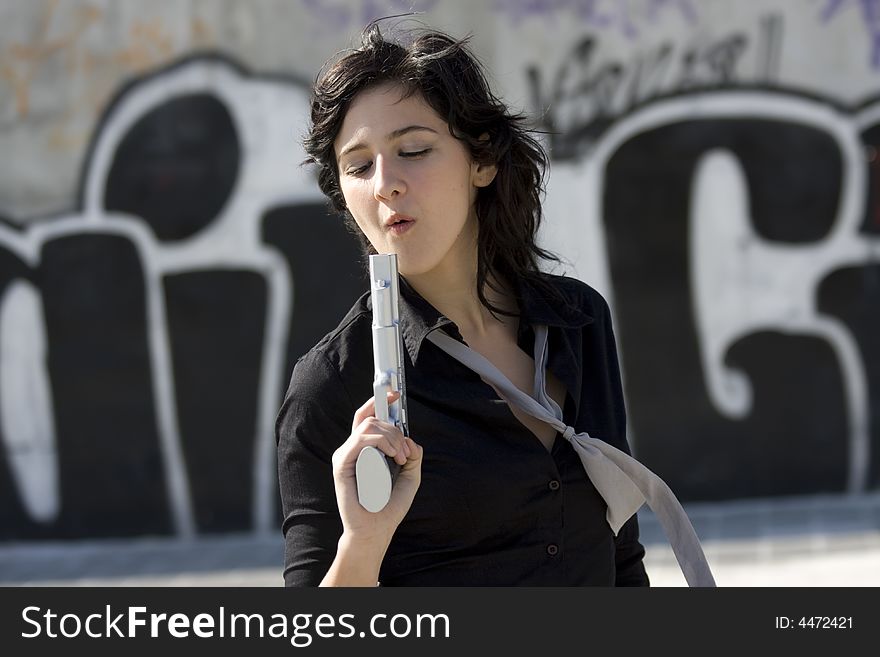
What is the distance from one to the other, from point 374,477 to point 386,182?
0.52m

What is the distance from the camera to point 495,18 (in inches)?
244

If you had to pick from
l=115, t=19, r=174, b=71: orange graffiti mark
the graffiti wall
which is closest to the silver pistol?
the graffiti wall

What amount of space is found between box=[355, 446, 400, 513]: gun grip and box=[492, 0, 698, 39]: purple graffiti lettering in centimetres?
491

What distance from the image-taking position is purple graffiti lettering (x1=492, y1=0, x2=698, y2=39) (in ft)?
20.2

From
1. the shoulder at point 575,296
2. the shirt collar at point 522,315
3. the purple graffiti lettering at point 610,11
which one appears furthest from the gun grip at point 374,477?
the purple graffiti lettering at point 610,11

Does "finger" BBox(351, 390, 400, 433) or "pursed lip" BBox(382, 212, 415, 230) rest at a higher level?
"pursed lip" BBox(382, 212, 415, 230)

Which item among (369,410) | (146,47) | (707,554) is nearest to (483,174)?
(369,410)

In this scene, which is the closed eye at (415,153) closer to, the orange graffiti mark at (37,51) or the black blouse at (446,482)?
the black blouse at (446,482)

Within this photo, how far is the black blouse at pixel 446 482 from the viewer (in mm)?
1825

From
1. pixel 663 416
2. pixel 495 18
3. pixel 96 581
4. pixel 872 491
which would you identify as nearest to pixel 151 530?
pixel 96 581

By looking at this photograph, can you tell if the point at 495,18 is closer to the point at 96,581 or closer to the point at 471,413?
the point at 96,581

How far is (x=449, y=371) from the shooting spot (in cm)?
196

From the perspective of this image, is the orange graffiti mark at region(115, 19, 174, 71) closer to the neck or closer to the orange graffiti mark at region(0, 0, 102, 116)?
the orange graffiti mark at region(0, 0, 102, 116)
